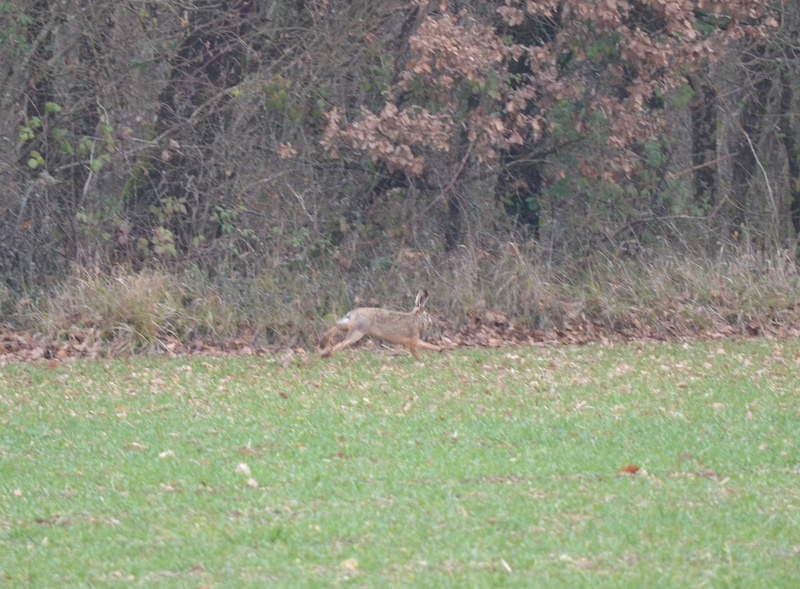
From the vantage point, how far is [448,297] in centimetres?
1695

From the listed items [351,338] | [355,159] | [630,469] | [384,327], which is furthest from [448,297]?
[630,469]

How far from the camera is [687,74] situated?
1861 cm

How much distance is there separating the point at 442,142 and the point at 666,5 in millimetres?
3955

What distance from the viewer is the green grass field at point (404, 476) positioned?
598 centimetres

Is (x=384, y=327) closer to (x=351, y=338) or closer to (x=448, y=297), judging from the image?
(x=351, y=338)

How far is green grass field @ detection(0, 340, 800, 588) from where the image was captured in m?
5.98

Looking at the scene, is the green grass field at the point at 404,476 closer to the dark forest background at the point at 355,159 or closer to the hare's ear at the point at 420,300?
the hare's ear at the point at 420,300

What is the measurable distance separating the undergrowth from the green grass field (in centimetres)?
255

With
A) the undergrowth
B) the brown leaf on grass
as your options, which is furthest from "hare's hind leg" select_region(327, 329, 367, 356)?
the brown leaf on grass

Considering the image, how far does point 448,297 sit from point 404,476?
362 inches

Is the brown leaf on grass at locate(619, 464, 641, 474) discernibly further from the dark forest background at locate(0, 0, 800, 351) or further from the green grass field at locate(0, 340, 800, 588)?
the dark forest background at locate(0, 0, 800, 351)

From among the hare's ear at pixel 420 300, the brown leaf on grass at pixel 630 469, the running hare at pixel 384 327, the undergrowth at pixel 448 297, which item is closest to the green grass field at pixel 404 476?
the brown leaf on grass at pixel 630 469

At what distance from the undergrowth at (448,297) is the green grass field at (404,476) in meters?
2.55

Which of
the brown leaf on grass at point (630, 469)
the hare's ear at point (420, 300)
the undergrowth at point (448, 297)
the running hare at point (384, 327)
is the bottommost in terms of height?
the undergrowth at point (448, 297)
